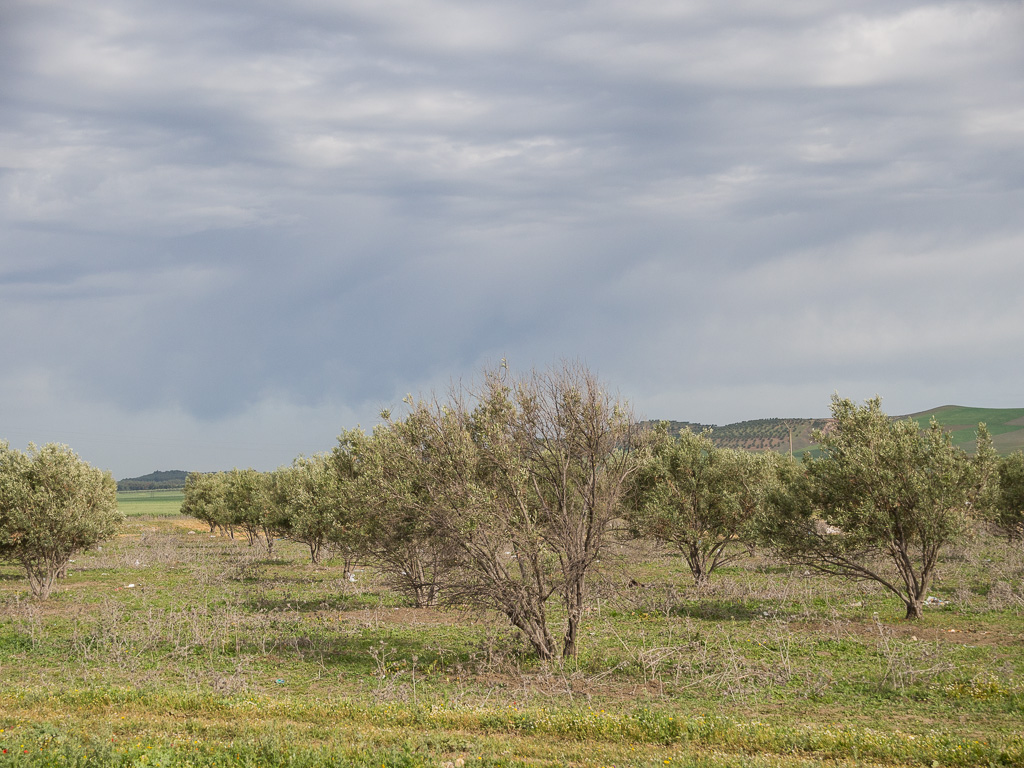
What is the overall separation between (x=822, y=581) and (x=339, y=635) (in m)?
24.4

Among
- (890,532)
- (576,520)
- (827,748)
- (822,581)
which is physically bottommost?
(822,581)

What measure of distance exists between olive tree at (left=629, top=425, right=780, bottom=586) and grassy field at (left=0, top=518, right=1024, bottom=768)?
2.70 metres

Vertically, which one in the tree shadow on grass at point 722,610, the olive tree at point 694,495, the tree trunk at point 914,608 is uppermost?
the olive tree at point 694,495

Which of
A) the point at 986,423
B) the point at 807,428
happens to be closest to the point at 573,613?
the point at 807,428

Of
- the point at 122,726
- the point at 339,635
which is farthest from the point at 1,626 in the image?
the point at 122,726

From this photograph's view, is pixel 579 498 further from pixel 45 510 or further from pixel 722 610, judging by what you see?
pixel 45 510

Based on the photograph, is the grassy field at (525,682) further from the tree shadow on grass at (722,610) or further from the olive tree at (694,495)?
the olive tree at (694,495)

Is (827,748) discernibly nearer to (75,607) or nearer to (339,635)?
(339,635)

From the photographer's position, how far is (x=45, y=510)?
32250 millimetres

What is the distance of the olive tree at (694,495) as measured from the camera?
110 ft

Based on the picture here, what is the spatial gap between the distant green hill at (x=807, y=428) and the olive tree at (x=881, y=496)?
12318cm

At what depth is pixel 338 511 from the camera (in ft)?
115

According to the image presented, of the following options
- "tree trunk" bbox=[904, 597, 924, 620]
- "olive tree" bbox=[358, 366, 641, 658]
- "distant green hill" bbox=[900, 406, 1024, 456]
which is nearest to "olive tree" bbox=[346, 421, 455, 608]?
"olive tree" bbox=[358, 366, 641, 658]

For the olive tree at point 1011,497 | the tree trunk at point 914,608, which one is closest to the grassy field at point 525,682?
the tree trunk at point 914,608
